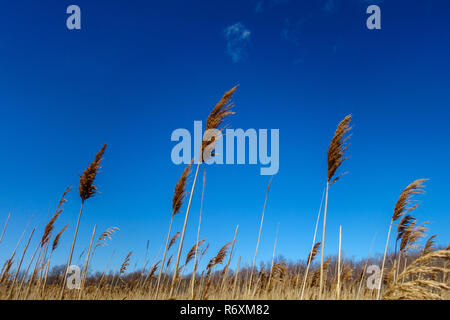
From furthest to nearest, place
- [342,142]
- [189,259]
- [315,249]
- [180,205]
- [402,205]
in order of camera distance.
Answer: [315,249]
[189,259]
[402,205]
[180,205]
[342,142]

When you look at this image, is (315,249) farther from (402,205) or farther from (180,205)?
(180,205)

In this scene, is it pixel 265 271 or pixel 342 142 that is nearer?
pixel 342 142

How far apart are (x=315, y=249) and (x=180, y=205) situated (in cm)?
415
